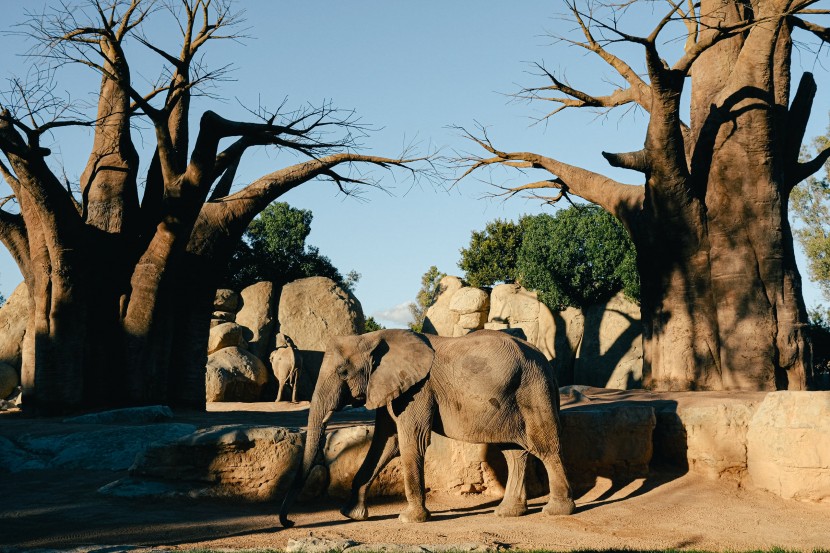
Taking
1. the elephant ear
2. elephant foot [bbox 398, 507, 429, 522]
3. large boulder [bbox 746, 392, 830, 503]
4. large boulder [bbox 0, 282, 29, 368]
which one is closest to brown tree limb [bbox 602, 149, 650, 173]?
large boulder [bbox 746, 392, 830, 503]

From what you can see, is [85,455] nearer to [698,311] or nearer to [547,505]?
[547,505]

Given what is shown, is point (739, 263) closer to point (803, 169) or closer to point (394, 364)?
point (803, 169)

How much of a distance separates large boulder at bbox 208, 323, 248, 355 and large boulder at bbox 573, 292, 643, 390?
11.3m

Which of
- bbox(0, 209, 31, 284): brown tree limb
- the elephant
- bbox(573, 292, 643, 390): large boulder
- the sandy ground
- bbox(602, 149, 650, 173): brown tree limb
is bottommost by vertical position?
the sandy ground

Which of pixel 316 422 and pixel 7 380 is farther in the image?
pixel 7 380

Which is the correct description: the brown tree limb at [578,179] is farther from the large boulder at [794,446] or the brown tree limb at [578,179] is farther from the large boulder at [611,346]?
the large boulder at [611,346]

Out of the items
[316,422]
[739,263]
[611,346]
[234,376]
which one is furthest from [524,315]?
[316,422]

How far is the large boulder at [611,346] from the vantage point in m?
27.1

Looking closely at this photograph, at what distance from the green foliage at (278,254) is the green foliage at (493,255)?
576cm

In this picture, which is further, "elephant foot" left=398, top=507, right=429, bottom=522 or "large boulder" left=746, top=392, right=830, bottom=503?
"large boulder" left=746, top=392, right=830, bottom=503

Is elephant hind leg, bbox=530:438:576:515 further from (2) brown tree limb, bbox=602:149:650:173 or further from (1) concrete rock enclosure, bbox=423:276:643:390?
(1) concrete rock enclosure, bbox=423:276:643:390

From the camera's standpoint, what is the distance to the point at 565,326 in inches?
1208

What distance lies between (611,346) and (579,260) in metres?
3.40

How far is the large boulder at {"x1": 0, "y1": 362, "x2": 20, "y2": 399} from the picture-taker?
23.1 meters
